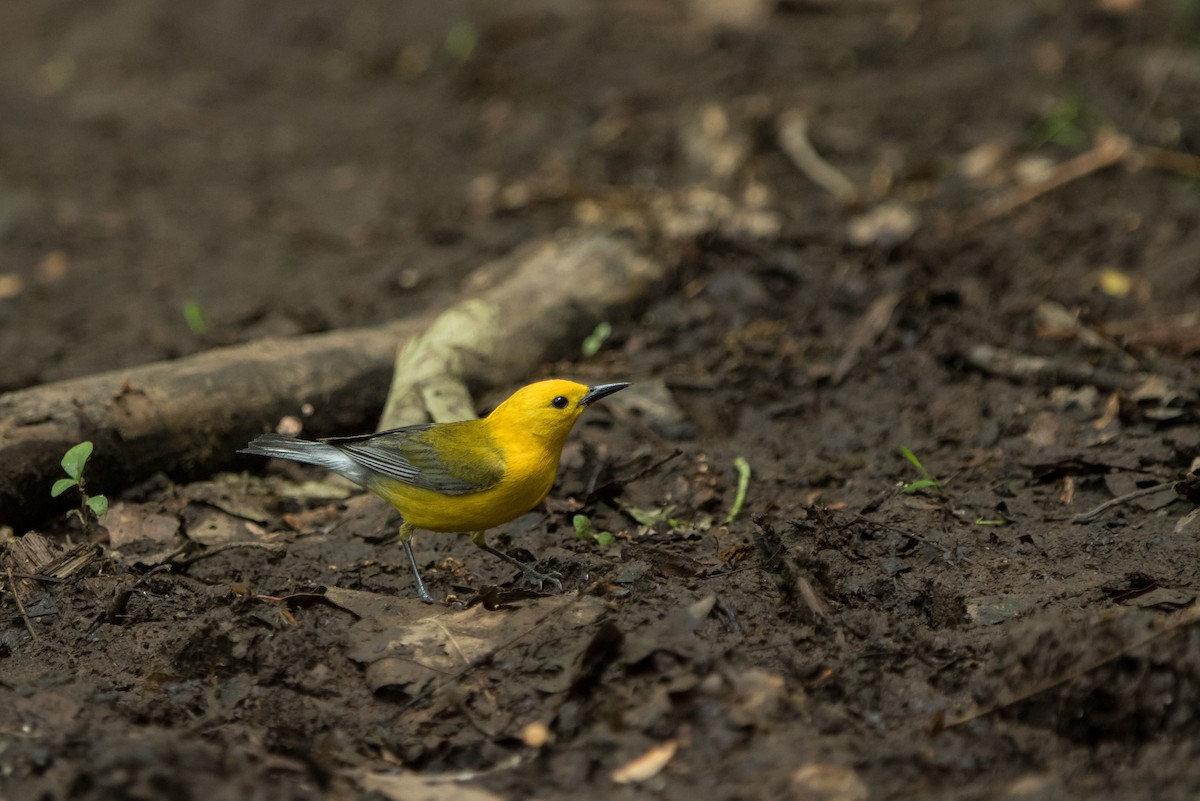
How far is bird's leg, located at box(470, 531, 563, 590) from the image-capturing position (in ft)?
15.6

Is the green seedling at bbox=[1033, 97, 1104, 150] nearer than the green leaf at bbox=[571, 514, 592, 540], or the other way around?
the green leaf at bbox=[571, 514, 592, 540]

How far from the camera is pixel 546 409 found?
532cm

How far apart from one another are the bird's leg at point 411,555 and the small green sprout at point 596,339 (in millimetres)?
1930

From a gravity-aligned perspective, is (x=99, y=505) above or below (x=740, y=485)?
above

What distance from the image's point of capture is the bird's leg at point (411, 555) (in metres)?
4.71

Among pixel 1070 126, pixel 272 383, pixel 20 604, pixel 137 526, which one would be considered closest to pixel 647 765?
pixel 20 604

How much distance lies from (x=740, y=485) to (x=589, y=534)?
0.81 meters

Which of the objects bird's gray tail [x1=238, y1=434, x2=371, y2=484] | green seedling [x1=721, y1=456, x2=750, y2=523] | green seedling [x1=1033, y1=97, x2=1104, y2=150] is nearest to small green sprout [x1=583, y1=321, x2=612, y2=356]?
green seedling [x1=721, y1=456, x2=750, y2=523]

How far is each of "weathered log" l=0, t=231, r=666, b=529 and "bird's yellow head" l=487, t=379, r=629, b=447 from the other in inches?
51.1

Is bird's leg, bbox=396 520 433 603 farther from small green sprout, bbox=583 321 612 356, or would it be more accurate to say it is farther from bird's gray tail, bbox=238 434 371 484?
small green sprout, bbox=583 321 612 356

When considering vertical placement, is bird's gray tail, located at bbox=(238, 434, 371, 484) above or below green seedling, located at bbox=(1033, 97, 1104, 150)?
above

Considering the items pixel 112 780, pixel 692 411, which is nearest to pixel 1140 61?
pixel 692 411

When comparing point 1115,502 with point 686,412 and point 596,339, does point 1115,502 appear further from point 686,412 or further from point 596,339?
point 596,339

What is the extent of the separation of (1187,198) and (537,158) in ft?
16.0
